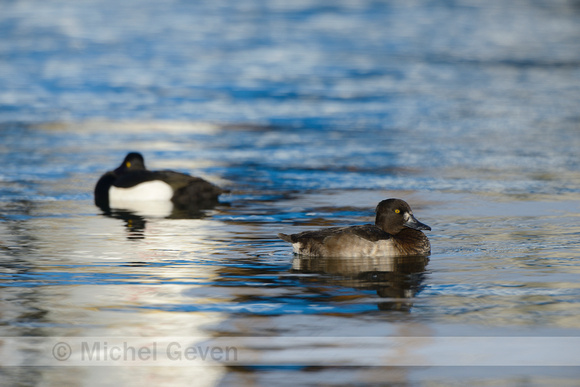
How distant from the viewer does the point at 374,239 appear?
428 inches

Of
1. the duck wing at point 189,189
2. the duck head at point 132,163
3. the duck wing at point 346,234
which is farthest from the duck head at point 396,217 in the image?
the duck head at point 132,163

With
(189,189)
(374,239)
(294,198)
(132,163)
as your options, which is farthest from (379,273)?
(132,163)

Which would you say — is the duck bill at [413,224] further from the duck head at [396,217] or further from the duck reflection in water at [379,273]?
the duck reflection in water at [379,273]

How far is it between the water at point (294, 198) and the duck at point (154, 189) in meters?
0.42

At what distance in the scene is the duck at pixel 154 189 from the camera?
48.7 ft

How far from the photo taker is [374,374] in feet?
24.0

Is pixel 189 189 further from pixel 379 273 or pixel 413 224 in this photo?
pixel 379 273

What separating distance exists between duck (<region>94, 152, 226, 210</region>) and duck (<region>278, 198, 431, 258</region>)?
3.96 metres

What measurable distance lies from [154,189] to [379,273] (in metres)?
5.61

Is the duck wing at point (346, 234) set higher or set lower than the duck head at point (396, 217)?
lower

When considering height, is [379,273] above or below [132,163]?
below

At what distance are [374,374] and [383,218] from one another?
4.07 m

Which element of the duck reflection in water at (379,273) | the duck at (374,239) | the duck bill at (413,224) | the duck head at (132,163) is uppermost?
the duck head at (132,163)

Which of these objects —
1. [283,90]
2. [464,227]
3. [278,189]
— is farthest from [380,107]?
[464,227]
